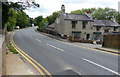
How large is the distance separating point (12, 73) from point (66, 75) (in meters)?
2.87

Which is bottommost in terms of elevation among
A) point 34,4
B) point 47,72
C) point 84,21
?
point 47,72

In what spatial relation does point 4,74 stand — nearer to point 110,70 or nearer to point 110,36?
point 110,70

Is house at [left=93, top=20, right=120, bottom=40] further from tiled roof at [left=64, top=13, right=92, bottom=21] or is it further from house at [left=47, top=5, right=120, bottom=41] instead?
tiled roof at [left=64, top=13, right=92, bottom=21]

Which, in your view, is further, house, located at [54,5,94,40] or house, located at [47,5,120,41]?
house, located at [47,5,120,41]

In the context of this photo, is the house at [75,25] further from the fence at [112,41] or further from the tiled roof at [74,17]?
the fence at [112,41]

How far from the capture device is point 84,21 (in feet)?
124

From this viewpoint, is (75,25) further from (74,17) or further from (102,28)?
(102,28)

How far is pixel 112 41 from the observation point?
16391 millimetres

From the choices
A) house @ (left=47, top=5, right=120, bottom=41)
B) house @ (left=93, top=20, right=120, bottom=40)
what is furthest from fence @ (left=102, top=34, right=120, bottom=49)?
house @ (left=93, top=20, right=120, bottom=40)

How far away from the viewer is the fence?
608 inches

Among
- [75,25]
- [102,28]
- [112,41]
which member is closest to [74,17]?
[75,25]

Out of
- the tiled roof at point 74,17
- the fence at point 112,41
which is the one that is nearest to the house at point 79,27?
the tiled roof at point 74,17

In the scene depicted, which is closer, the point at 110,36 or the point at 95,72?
the point at 95,72

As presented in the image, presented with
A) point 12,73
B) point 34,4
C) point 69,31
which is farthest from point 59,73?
point 69,31
